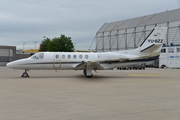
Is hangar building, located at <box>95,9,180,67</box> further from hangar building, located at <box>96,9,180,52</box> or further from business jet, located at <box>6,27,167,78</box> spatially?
business jet, located at <box>6,27,167,78</box>

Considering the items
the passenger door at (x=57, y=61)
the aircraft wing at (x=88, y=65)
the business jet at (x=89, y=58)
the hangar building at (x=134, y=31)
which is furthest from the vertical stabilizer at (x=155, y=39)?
the hangar building at (x=134, y=31)

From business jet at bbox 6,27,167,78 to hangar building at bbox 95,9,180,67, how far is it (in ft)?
137

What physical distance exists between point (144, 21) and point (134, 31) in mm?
4322

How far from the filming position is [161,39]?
84.5 feet

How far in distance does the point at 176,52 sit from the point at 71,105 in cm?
5763

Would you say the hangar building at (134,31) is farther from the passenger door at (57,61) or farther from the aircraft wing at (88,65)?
the passenger door at (57,61)

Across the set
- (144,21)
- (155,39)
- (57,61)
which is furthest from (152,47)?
(144,21)

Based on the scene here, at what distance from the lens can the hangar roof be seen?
69.6 m

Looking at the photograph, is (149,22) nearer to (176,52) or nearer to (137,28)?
(137,28)

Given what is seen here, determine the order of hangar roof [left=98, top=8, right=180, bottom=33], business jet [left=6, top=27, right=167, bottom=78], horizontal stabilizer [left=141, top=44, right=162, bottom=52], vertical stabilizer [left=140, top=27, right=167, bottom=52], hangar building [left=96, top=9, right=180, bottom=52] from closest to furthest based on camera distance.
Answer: business jet [left=6, top=27, right=167, bottom=78], horizontal stabilizer [left=141, top=44, right=162, bottom=52], vertical stabilizer [left=140, top=27, right=167, bottom=52], hangar building [left=96, top=9, right=180, bottom=52], hangar roof [left=98, top=8, right=180, bottom=33]

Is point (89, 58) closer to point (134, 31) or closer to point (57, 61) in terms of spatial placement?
point (57, 61)

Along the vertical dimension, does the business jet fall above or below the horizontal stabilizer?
below

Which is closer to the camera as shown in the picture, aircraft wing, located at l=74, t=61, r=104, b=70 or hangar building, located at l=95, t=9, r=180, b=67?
aircraft wing, located at l=74, t=61, r=104, b=70

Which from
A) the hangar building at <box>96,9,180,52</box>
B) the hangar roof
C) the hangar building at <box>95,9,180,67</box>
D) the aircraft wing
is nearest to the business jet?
the aircraft wing
